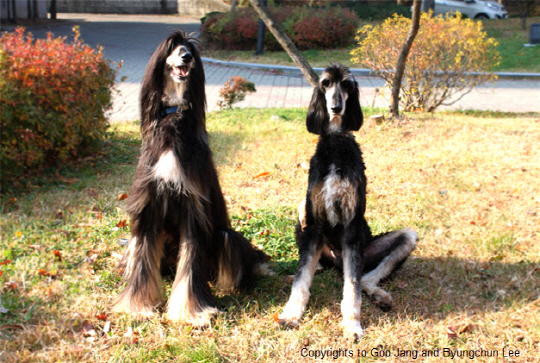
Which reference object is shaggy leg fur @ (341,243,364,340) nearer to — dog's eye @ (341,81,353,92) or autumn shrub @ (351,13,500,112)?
dog's eye @ (341,81,353,92)

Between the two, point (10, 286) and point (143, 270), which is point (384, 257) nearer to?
point (143, 270)

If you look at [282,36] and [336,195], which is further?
[282,36]

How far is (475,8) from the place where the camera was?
24234 millimetres

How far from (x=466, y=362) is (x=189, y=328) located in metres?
1.84

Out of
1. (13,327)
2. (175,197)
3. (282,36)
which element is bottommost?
(13,327)

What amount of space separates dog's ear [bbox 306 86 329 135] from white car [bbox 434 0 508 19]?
76.6 feet

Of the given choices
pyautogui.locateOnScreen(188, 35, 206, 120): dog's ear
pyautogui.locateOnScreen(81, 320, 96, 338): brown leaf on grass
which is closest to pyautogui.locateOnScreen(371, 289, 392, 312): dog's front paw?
pyautogui.locateOnScreen(188, 35, 206, 120): dog's ear

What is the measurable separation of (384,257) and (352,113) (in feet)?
3.97

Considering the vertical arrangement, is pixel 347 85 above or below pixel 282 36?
below

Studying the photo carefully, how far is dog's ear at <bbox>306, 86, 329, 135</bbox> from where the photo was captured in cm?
338

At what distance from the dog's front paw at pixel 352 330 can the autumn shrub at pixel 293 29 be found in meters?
14.7

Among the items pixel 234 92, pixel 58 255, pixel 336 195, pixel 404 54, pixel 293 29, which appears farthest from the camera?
pixel 293 29

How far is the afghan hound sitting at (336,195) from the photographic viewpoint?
3.31m

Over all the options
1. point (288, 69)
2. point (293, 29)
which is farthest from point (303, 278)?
point (293, 29)
